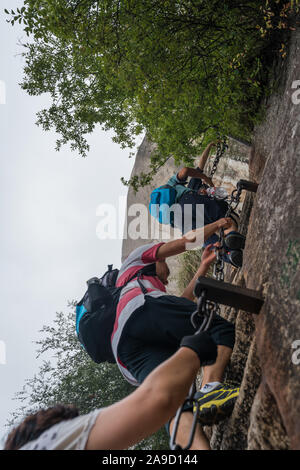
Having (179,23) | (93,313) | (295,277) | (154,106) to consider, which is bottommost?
(93,313)

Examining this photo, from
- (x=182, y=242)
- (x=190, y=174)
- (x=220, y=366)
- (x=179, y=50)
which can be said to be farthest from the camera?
(x=190, y=174)

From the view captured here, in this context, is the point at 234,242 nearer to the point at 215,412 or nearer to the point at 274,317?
the point at 274,317

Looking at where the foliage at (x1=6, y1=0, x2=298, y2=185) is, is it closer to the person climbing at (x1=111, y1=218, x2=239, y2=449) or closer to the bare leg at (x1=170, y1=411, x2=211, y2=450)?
the person climbing at (x1=111, y1=218, x2=239, y2=449)

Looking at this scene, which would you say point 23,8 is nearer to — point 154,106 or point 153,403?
point 154,106

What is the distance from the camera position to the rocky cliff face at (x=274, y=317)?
93.1 inches

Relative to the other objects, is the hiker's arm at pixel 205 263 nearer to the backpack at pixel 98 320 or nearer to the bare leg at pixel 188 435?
the backpack at pixel 98 320

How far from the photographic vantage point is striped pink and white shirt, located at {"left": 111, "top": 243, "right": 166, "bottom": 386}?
10.9ft

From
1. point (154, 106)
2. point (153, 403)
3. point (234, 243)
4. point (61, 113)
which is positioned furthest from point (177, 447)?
point (61, 113)

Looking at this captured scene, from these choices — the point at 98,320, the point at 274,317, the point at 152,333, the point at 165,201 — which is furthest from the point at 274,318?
the point at 165,201

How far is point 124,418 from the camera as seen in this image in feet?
6.23

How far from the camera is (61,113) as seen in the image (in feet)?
27.8

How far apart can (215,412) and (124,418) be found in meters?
1.46

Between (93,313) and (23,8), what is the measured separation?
393 cm

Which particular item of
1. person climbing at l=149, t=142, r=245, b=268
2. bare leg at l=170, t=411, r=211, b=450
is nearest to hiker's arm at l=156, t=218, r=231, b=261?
person climbing at l=149, t=142, r=245, b=268
